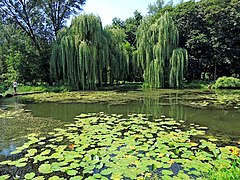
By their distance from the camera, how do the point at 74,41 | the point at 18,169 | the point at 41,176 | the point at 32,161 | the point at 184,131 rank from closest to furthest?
the point at 41,176, the point at 18,169, the point at 32,161, the point at 184,131, the point at 74,41

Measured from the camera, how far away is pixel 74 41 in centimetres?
1405

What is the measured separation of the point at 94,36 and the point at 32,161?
1166cm

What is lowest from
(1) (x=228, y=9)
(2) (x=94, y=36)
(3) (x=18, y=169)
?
(3) (x=18, y=169)

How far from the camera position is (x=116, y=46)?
16484 mm

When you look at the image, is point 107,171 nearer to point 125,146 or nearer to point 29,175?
point 29,175

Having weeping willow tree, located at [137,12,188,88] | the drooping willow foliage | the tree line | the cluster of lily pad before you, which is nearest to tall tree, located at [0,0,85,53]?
the tree line

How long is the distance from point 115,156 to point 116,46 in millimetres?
13852

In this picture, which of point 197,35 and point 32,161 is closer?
point 32,161

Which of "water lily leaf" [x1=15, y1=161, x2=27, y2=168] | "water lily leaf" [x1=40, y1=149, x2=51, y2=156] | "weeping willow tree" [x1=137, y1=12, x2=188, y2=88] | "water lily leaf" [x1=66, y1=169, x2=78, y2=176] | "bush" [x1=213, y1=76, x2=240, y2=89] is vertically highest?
"weeping willow tree" [x1=137, y1=12, x2=188, y2=88]

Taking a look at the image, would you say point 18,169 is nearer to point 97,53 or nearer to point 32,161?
point 32,161

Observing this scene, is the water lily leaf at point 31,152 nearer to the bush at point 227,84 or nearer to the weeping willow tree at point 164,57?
the weeping willow tree at point 164,57

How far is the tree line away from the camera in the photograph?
14.1 m

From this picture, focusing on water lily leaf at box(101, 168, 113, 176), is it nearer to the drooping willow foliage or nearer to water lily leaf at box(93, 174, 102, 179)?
water lily leaf at box(93, 174, 102, 179)

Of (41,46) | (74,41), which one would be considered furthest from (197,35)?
(41,46)
